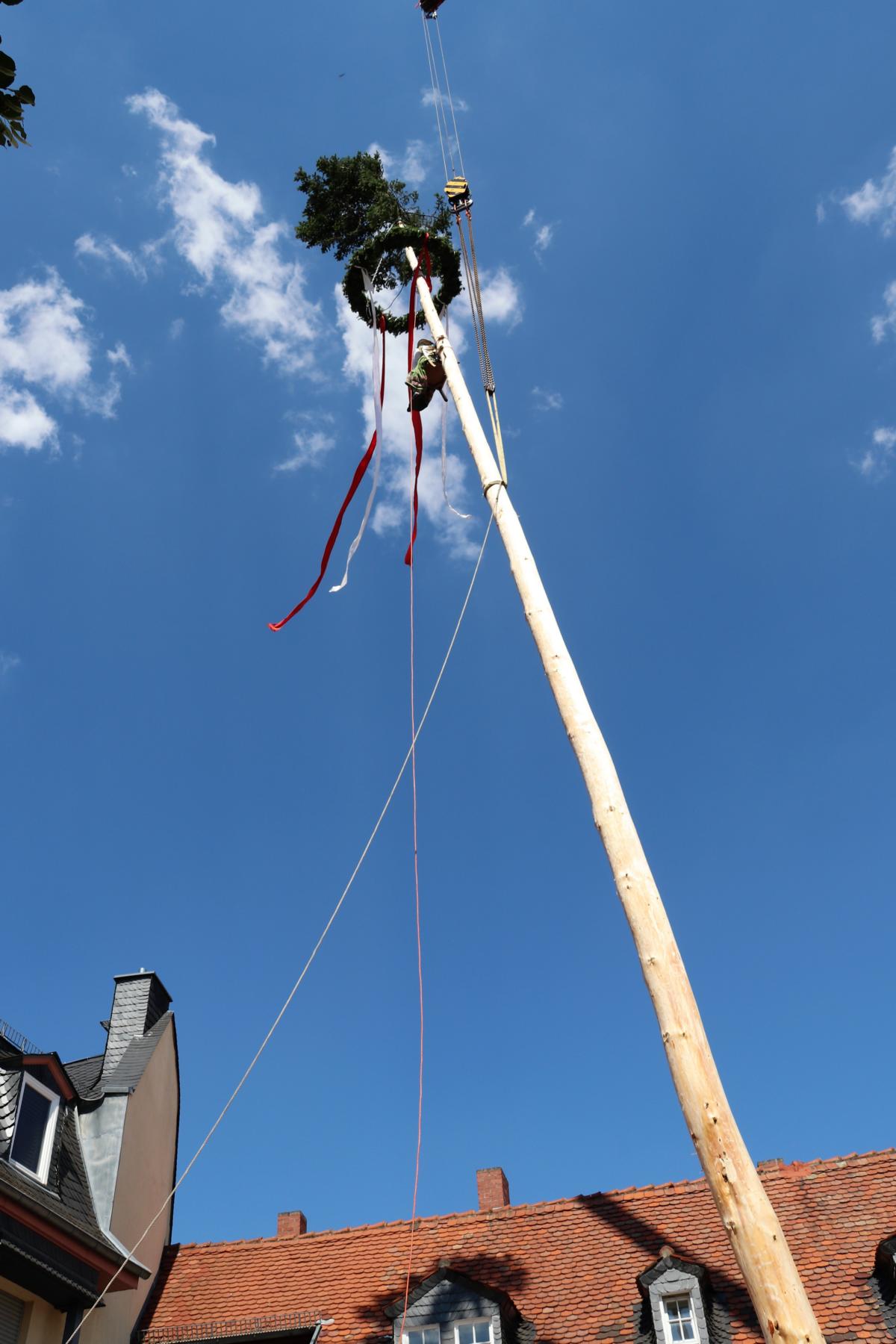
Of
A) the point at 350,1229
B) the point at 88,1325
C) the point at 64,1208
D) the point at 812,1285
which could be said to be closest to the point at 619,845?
the point at 812,1285

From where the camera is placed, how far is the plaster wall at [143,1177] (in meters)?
12.5

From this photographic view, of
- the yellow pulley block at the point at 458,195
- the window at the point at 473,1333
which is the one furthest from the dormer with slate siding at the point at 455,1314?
the yellow pulley block at the point at 458,195

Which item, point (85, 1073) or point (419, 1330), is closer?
point (419, 1330)

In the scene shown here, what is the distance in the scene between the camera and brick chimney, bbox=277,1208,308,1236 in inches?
635

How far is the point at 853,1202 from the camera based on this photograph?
41.0 feet

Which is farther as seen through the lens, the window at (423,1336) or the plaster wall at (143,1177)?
the plaster wall at (143,1177)

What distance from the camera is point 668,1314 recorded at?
36.7ft

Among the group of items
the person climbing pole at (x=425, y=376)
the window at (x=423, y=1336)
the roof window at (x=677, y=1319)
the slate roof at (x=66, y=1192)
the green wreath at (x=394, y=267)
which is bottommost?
the roof window at (x=677, y=1319)

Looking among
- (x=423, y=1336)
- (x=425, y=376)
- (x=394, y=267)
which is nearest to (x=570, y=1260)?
(x=423, y=1336)

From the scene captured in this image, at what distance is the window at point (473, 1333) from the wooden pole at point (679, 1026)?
8271 mm

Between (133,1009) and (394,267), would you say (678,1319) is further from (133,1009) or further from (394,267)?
(394,267)

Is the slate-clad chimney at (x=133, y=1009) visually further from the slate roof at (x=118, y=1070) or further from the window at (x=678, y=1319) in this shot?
the window at (x=678, y=1319)

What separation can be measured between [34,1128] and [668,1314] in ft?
23.1

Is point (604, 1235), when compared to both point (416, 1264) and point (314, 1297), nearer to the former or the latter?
point (416, 1264)
